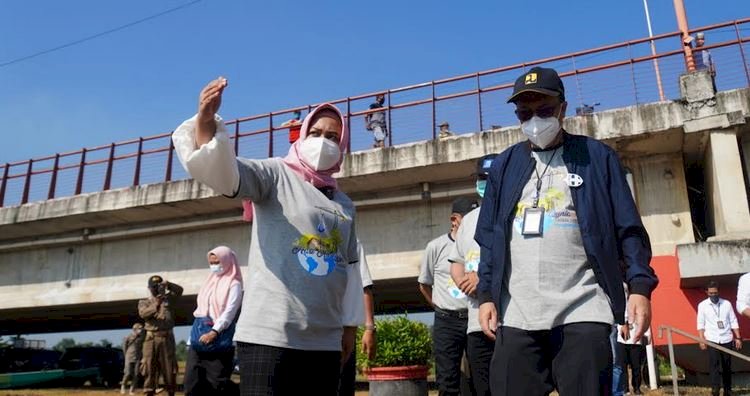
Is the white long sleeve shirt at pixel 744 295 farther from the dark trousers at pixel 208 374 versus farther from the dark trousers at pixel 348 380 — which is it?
the dark trousers at pixel 208 374

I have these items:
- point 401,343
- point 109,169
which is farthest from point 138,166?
point 401,343

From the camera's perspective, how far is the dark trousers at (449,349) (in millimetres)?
4680

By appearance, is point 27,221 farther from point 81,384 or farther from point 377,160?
point 377,160

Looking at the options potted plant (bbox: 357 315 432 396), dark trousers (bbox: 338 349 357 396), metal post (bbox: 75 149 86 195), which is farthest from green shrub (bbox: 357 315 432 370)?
metal post (bbox: 75 149 86 195)

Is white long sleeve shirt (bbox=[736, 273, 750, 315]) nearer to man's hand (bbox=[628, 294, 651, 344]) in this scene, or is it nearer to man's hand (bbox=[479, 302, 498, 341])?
man's hand (bbox=[628, 294, 651, 344])

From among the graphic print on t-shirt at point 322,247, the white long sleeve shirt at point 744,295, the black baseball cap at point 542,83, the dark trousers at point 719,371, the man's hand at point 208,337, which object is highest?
the black baseball cap at point 542,83

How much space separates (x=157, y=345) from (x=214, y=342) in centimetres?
300

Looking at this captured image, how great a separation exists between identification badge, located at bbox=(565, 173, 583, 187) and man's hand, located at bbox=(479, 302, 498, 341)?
1.87ft

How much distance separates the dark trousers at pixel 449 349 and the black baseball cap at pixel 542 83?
105 inches

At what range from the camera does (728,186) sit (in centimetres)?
988

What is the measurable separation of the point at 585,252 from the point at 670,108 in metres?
9.13

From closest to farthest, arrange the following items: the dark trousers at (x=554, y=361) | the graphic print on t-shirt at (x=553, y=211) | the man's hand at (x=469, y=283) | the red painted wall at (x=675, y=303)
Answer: the dark trousers at (x=554, y=361)
the graphic print on t-shirt at (x=553, y=211)
the man's hand at (x=469, y=283)
the red painted wall at (x=675, y=303)

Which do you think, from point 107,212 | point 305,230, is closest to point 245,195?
point 305,230

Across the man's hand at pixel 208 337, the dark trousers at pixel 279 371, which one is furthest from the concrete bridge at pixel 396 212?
the dark trousers at pixel 279 371
